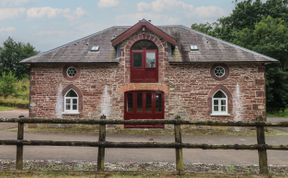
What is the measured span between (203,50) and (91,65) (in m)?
6.76

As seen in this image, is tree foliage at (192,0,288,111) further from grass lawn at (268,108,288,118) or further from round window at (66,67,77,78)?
round window at (66,67,77,78)

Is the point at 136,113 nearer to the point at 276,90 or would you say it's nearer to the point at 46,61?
the point at 46,61

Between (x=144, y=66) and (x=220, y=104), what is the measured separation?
4957 mm

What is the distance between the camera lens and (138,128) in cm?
2086

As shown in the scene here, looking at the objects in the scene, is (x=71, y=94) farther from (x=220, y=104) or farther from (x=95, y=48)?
(x=220, y=104)

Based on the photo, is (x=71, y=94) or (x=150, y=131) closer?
(x=150, y=131)

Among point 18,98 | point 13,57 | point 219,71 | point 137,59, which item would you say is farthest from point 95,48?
point 13,57

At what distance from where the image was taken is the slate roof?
67.7 feet

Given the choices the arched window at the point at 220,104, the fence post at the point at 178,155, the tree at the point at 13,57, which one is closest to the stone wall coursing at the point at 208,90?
the arched window at the point at 220,104

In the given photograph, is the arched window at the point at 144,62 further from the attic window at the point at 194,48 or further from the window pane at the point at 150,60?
the attic window at the point at 194,48

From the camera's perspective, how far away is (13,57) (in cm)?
6969

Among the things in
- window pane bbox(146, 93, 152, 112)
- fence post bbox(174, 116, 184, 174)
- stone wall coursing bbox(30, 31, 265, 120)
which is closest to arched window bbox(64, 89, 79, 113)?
stone wall coursing bbox(30, 31, 265, 120)

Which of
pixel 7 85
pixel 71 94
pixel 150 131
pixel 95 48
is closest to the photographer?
pixel 150 131

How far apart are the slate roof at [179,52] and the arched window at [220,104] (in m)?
2.04
